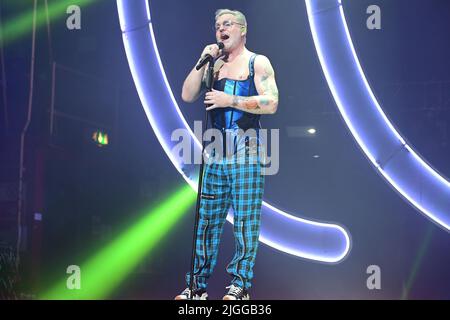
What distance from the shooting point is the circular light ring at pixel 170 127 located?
4.39 meters

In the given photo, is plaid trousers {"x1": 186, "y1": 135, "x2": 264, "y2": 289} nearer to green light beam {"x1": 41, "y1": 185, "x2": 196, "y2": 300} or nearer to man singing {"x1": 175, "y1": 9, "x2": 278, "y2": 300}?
man singing {"x1": 175, "y1": 9, "x2": 278, "y2": 300}

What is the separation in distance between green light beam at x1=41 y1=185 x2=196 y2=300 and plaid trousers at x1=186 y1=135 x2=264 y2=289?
0.85 metres

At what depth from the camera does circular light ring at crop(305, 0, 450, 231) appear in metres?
4.31

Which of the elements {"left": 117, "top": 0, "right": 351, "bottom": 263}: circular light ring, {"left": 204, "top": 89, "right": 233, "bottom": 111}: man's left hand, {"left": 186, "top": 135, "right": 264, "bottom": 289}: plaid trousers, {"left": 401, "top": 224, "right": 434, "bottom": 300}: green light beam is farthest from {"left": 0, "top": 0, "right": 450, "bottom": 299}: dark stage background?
{"left": 204, "top": 89, "right": 233, "bottom": 111}: man's left hand

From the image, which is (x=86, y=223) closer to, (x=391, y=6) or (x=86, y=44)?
(x=86, y=44)

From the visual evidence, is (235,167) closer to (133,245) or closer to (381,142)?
(381,142)

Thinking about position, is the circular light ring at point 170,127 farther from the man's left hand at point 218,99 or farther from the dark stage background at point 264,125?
the man's left hand at point 218,99

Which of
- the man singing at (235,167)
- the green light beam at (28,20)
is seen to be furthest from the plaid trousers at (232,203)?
the green light beam at (28,20)

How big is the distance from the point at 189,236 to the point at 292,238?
745 mm

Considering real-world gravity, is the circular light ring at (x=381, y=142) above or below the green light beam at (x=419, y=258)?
above

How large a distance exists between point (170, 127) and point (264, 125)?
0.64 meters

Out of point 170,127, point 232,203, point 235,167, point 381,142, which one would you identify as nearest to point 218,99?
point 235,167

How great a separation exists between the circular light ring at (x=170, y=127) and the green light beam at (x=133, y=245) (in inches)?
10.0
